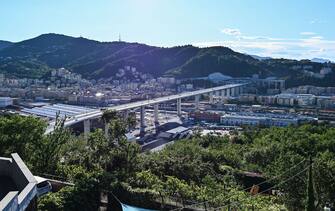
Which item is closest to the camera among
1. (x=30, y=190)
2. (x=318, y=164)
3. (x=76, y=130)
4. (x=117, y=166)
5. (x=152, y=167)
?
(x=30, y=190)

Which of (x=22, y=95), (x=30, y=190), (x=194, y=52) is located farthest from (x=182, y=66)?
(x=30, y=190)

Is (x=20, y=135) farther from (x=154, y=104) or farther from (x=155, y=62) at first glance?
(x=155, y=62)

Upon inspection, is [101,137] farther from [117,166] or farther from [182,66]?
[182,66]

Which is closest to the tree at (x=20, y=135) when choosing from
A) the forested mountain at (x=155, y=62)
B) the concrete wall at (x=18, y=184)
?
the concrete wall at (x=18, y=184)

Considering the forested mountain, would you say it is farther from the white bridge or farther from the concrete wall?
the concrete wall

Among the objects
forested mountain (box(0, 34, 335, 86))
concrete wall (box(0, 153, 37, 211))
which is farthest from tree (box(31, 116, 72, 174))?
forested mountain (box(0, 34, 335, 86))

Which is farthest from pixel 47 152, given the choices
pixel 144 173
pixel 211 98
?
pixel 211 98
